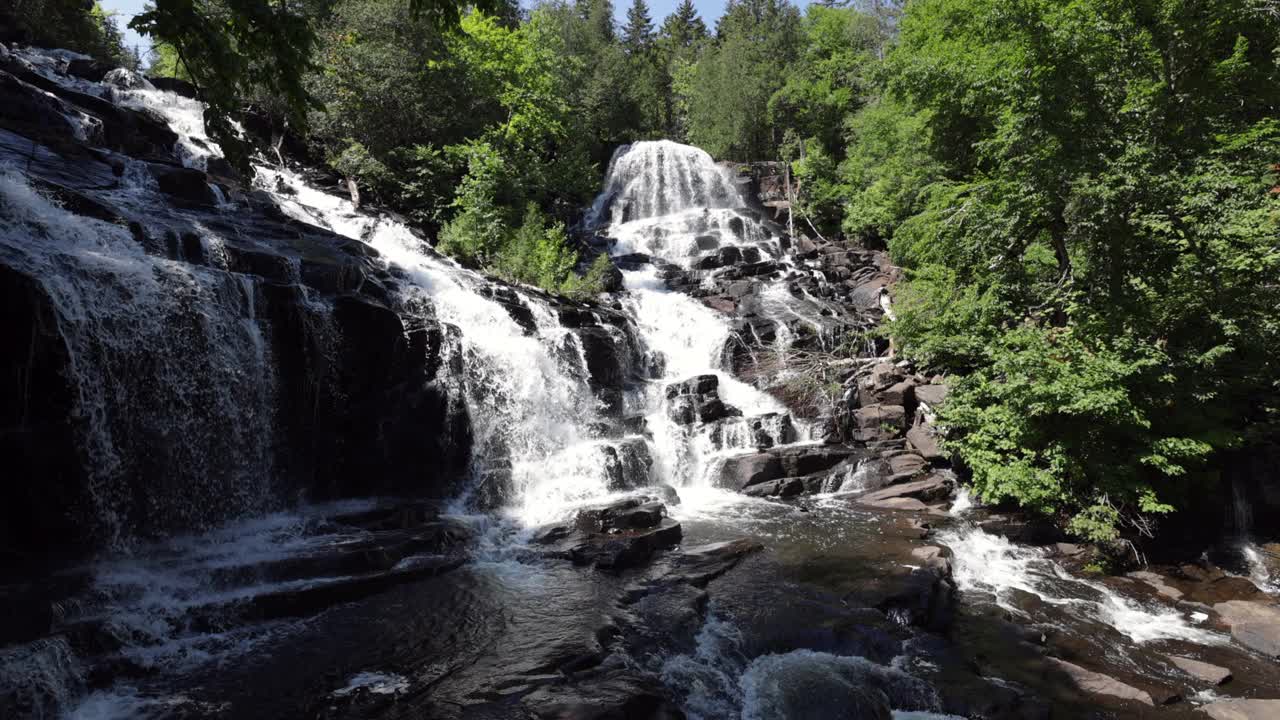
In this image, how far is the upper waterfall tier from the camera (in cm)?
3105

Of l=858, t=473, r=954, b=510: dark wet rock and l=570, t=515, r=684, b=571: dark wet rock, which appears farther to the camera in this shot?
l=858, t=473, r=954, b=510: dark wet rock

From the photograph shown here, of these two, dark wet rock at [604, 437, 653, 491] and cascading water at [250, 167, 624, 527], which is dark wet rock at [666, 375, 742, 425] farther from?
cascading water at [250, 167, 624, 527]

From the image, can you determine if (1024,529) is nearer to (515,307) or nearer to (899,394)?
(899,394)

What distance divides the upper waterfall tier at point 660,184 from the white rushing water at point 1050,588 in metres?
23.1

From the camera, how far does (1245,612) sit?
802 cm

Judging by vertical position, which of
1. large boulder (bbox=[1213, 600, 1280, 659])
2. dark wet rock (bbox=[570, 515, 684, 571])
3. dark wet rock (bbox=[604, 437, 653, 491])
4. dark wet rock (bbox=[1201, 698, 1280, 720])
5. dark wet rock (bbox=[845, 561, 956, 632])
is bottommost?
dark wet rock (bbox=[1201, 698, 1280, 720])

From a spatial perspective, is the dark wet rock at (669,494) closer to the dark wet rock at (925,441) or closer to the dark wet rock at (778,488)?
the dark wet rock at (778,488)

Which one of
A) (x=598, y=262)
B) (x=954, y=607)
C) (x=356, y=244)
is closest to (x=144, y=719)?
(x=954, y=607)

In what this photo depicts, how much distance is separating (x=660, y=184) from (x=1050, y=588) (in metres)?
26.5

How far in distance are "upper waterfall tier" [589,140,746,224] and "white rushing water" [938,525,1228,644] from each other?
75.7 feet

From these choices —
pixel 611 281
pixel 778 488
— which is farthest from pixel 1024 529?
pixel 611 281

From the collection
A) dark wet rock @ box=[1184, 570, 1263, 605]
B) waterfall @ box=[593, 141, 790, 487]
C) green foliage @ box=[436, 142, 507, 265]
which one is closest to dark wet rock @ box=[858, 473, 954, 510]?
waterfall @ box=[593, 141, 790, 487]

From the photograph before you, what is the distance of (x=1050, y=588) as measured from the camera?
899 cm

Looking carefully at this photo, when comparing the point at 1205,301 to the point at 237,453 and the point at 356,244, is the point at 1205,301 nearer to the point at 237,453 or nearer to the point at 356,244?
the point at 237,453
